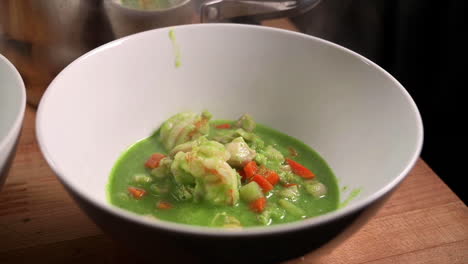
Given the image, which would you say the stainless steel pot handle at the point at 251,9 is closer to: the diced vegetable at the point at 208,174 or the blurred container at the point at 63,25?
the blurred container at the point at 63,25

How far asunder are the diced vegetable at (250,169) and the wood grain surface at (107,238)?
0.24 m

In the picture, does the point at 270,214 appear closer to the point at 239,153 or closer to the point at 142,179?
the point at 239,153

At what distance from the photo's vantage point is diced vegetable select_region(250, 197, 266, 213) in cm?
112

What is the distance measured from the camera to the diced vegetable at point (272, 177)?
1199 millimetres

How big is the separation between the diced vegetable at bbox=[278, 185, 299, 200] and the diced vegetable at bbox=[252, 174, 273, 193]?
0.03 meters

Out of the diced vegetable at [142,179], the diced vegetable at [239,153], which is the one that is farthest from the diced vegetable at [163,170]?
the diced vegetable at [239,153]

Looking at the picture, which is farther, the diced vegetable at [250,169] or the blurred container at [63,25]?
the blurred container at [63,25]

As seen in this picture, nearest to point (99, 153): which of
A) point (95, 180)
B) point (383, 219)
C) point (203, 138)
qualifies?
point (95, 180)

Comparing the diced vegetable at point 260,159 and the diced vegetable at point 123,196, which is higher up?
the diced vegetable at point 260,159

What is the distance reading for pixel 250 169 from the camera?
120 cm

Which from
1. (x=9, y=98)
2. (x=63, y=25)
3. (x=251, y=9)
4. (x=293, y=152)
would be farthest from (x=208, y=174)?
(x=251, y=9)

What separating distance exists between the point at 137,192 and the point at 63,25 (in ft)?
1.77

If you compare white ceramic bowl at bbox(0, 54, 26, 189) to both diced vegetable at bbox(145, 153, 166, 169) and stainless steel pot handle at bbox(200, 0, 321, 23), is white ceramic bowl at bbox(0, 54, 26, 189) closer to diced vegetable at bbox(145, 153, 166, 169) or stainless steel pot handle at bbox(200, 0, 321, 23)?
diced vegetable at bbox(145, 153, 166, 169)

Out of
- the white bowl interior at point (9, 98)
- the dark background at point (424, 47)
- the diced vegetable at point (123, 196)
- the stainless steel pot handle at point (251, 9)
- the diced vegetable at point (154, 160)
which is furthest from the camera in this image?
the dark background at point (424, 47)
